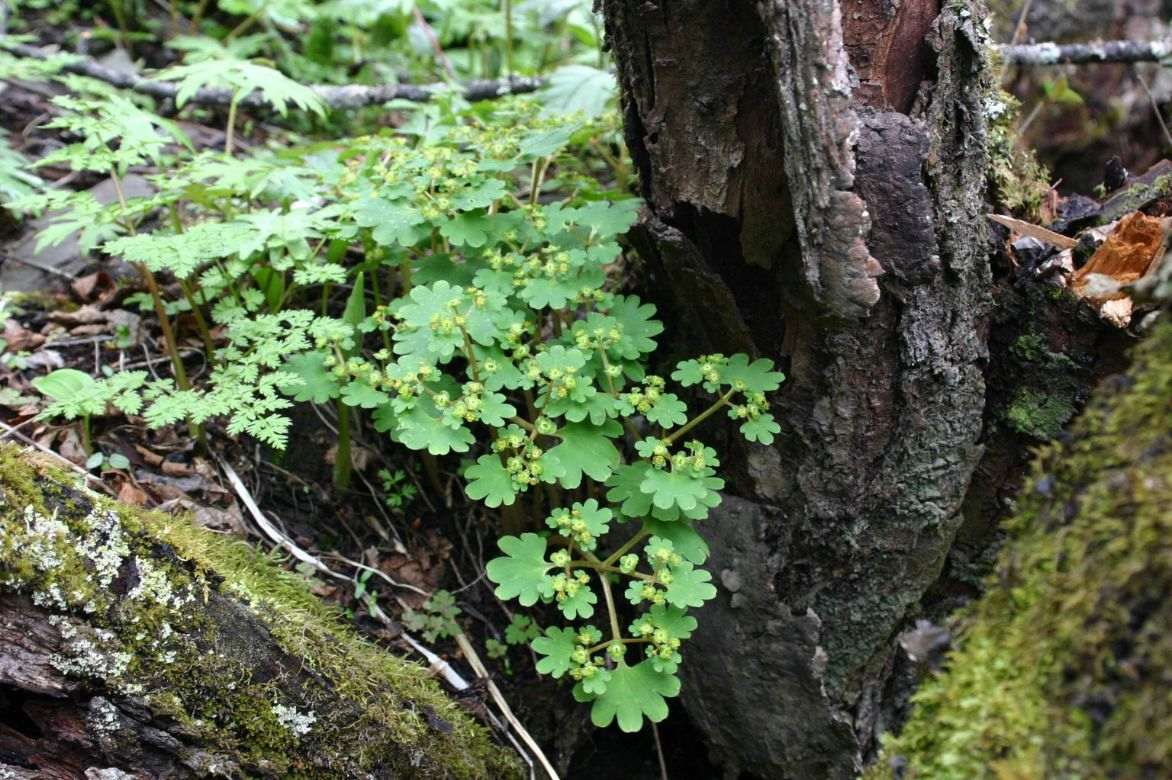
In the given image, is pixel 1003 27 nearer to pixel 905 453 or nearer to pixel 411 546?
pixel 905 453

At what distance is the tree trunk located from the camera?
194cm

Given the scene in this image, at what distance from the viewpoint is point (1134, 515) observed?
3.74 ft

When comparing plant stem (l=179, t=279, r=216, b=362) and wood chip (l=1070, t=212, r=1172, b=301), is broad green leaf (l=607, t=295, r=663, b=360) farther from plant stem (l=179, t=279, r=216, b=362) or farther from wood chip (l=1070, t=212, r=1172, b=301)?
plant stem (l=179, t=279, r=216, b=362)

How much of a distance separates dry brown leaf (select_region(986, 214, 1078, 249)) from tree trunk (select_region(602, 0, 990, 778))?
17 centimetres

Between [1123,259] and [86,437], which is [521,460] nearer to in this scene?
[86,437]

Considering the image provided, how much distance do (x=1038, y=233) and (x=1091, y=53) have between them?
6.57 ft

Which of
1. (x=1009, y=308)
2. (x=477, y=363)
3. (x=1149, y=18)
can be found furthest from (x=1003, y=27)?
(x=477, y=363)

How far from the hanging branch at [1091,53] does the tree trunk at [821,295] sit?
1862 millimetres

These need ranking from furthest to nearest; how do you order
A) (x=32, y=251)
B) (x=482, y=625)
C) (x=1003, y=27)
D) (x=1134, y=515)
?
1. (x=1003, y=27)
2. (x=32, y=251)
3. (x=482, y=625)
4. (x=1134, y=515)

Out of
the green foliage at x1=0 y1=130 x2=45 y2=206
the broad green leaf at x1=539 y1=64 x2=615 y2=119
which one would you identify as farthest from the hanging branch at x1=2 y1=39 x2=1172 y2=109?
the green foliage at x1=0 y1=130 x2=45 y2=206

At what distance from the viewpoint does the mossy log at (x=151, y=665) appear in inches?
73.6

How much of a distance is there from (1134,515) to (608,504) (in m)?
1.70

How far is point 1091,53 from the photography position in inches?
149

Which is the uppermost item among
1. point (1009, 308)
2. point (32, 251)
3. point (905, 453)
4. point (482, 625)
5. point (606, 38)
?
point (606, 38)
